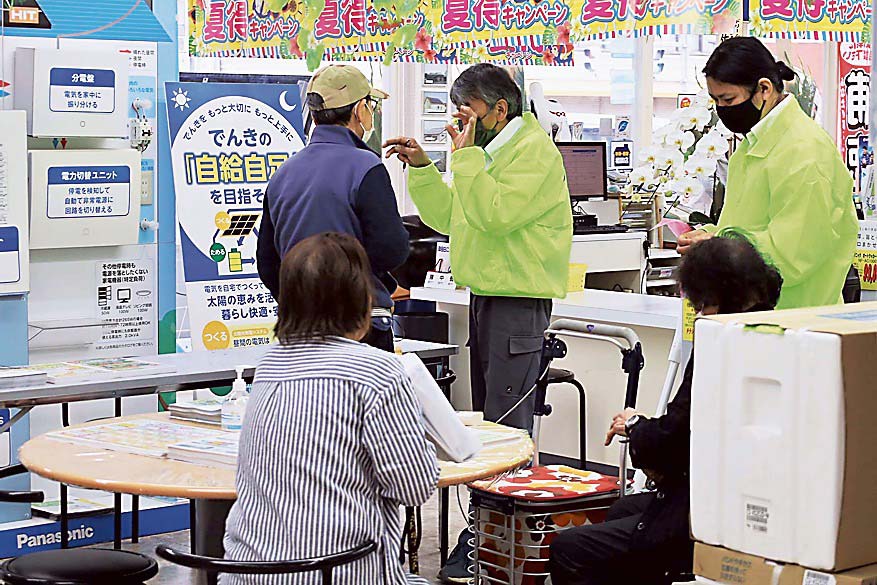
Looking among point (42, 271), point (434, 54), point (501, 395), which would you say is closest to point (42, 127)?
point (42, 271)

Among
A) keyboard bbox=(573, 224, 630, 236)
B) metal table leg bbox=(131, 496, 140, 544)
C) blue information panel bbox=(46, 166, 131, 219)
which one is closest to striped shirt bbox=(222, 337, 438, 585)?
metal table leg bbox=(131, 496, 140, 544)

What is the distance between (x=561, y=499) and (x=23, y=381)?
1594mm

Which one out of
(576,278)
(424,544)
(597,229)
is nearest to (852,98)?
(597,229)

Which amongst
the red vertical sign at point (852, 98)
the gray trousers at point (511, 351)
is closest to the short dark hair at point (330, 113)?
the gray trousers at point (511, 351)

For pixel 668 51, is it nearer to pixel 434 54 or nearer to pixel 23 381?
Result: pixel 434 54

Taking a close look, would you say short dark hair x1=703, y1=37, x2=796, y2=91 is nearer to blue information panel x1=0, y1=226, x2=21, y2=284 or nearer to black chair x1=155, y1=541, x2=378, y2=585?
black chair x1=155, y1=541, x2=378, y2=585

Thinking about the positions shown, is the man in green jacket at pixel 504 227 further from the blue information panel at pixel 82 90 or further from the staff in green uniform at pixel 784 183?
the blue information panel at pixel 82 90

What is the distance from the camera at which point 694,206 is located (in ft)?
18.4

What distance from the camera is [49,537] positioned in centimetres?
491

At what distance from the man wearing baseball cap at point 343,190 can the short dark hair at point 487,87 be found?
368mm

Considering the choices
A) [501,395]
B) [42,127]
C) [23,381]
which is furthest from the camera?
[42,127]

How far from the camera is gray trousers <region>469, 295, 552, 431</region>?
437 centimetres

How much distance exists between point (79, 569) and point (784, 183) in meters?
2.04

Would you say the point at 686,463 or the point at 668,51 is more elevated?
the point at 668,51
